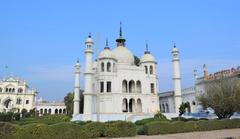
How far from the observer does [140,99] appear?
43.4 meters

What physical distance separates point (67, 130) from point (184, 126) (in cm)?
1001

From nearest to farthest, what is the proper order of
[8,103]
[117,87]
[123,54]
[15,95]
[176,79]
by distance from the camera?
[117,87] → [176,79] → [123,54] → [15,95] → [8,103]

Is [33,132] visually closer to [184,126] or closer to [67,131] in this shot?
[67,131]

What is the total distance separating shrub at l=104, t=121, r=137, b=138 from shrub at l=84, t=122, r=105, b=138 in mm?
323

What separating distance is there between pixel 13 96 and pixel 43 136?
63288 millimetres

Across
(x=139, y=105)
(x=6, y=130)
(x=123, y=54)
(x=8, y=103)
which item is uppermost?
(x=123, y=54)

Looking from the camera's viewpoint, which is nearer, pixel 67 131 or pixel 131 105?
pixel 67 131

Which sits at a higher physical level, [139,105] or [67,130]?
[139,105]

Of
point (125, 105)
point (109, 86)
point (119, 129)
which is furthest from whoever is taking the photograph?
point (125, 105)

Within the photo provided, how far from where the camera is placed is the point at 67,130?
16547 mm

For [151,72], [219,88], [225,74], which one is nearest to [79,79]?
[151,72]

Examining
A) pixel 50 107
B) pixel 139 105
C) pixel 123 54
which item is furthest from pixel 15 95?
pixel 139 105

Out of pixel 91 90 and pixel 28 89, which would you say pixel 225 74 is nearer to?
pixel 91 90

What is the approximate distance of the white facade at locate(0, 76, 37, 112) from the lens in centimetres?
7325
